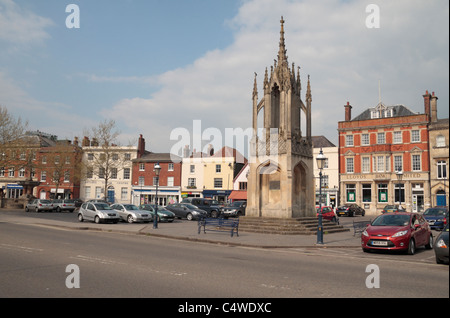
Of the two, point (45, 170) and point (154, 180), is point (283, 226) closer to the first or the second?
point (154, 180)

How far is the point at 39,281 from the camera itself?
305 inches

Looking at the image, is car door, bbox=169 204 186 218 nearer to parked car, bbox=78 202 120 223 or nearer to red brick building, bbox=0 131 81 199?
parked car, bbox=78 202 120 223

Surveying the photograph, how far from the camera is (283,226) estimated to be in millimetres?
21016

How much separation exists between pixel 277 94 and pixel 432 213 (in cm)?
1407

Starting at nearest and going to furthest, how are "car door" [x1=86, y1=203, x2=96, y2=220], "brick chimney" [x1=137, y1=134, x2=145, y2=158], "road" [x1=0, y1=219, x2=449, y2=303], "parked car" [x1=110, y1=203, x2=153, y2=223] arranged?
"road" [x1=0, y1=219, x2=449, y2=303], "car door" [x1=86, y1=203, x2=96, y2=220], "parked car" [x1=110, y1=203, x2=153, y2=223], "brick chimney" [x1=137, y1=134, x2=145, y2=158]

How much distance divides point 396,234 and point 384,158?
38.7 metres

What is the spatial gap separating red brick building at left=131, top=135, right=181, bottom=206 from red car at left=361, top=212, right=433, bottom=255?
150 ft

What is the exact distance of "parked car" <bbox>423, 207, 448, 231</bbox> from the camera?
968 inches

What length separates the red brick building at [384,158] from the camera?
46312mm

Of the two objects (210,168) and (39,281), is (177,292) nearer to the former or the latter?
(39,281)

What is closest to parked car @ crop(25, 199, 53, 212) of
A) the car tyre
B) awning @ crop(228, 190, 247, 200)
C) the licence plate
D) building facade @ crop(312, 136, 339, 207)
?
the car tyre

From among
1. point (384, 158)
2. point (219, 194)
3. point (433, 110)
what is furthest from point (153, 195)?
point (433, 110)

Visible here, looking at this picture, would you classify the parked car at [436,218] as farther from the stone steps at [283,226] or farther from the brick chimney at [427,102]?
the brick chimney at [427,102]

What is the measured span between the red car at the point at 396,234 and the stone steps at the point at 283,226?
6.47 metres
